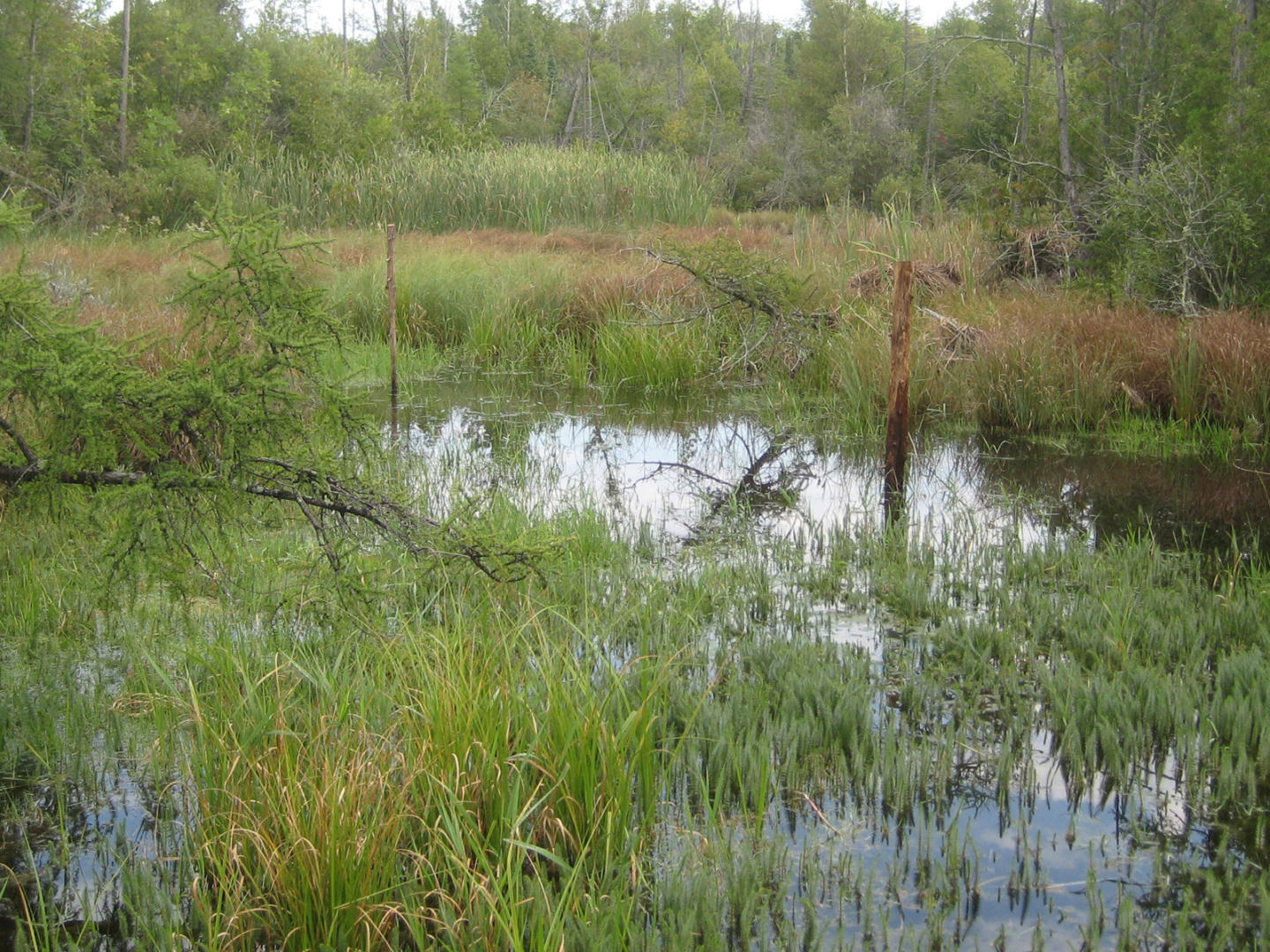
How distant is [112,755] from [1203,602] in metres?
4.72

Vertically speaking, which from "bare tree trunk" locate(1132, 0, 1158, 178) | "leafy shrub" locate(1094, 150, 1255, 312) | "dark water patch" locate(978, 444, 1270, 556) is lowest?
"dark water patch" locate(978, 444, 1270, 556)

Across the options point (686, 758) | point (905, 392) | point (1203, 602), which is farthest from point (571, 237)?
point (686, 758)

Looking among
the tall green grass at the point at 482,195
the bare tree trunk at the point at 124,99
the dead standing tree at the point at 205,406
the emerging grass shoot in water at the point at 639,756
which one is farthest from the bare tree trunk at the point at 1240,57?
the bare tree trunk at the point at 124,99

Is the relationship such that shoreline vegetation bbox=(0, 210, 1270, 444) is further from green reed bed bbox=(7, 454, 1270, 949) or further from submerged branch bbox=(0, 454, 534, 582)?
green reed bed bbox=(7, 454, 1270, 949)

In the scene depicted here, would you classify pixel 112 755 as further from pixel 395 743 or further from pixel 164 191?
pixel 164 191

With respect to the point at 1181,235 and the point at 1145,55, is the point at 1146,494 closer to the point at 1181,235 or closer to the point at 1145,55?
the point at 1181,235

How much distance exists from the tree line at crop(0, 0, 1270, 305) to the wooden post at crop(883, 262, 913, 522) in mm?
4268

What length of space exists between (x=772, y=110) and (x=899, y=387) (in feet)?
125

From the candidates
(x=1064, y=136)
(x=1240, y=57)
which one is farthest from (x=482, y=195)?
(x=1240, y=57)

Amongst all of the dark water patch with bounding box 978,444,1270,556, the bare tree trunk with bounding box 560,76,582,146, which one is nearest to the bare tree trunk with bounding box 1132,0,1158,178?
the dark water patch with bounding box 978,444,1270,556

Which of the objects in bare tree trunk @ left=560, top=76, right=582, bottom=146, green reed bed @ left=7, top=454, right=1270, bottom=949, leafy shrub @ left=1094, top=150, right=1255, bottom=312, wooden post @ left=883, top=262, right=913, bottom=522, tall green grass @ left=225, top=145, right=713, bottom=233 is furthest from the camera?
bare tree trunk @ left=560, top=76, right=582, bottom=146

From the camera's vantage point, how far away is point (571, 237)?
2056 cm

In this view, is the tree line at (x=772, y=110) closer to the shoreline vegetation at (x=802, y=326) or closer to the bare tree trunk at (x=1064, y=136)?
the bare tree trunk at (x=1064, y=136)

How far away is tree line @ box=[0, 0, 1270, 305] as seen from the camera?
11875mm
